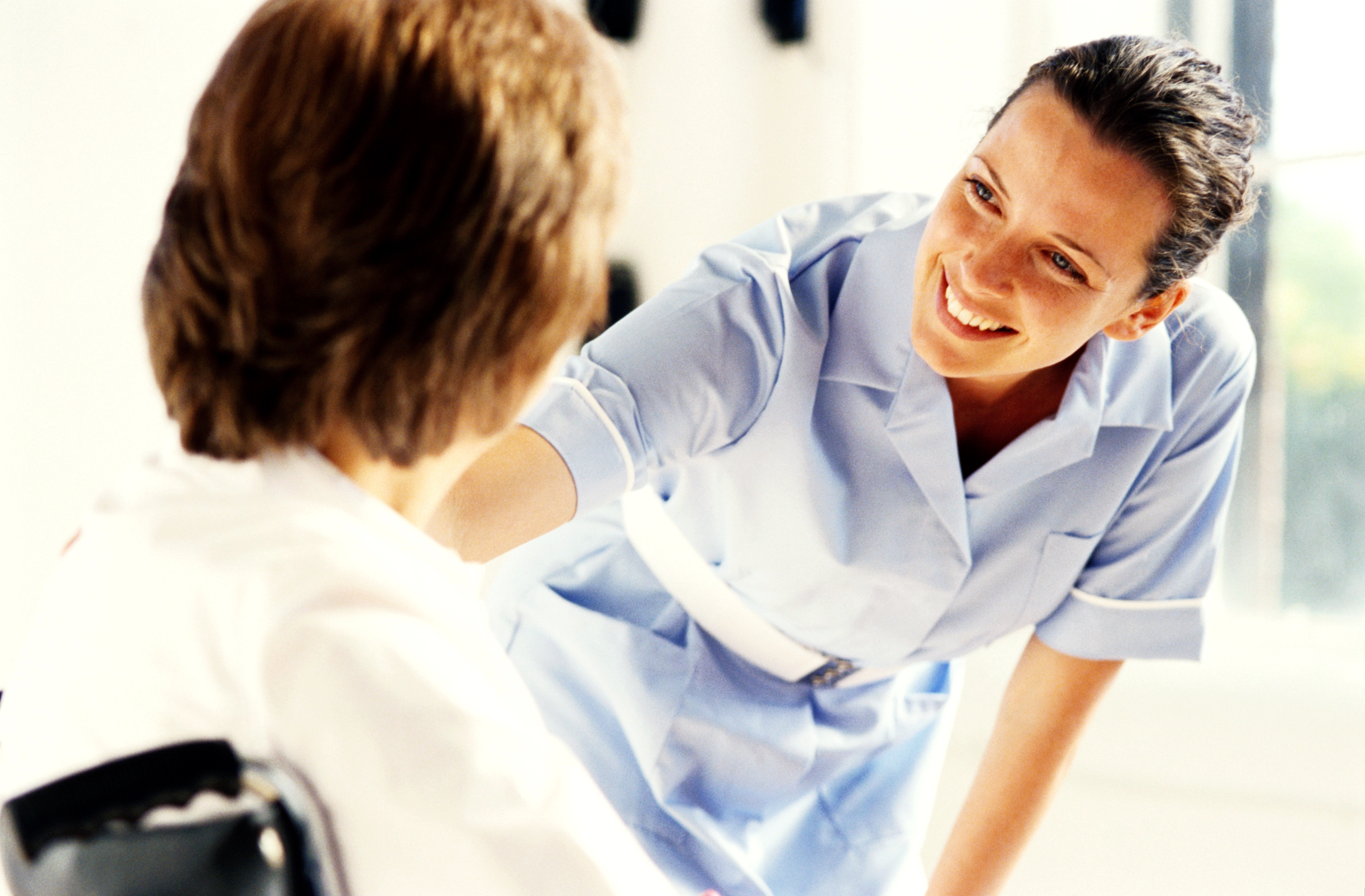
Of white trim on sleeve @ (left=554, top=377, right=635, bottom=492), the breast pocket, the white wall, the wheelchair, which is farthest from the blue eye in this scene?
the white wall

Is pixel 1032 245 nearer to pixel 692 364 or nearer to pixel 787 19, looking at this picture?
pixel 692 364

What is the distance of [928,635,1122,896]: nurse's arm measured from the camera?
131 cm

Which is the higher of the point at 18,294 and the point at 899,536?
the point at 18,294

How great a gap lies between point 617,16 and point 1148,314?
128cm

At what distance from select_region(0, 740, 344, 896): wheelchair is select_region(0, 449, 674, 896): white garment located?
0.03 meters

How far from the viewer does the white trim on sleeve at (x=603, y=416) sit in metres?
1.03

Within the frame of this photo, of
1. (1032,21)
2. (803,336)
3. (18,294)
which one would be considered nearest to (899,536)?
(803,336)

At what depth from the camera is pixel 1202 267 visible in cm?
119

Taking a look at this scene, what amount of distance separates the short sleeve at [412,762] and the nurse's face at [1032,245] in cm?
65

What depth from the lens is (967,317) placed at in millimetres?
1088

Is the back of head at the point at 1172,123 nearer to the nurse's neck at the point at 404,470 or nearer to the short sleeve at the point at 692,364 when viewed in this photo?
the short sleeve at the point at 692,364

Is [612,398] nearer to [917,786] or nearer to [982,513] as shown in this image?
[982,513]

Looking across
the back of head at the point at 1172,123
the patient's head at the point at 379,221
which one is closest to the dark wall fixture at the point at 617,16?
the back of head at the point at 1172,123

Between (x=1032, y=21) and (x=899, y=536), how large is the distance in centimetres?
132
